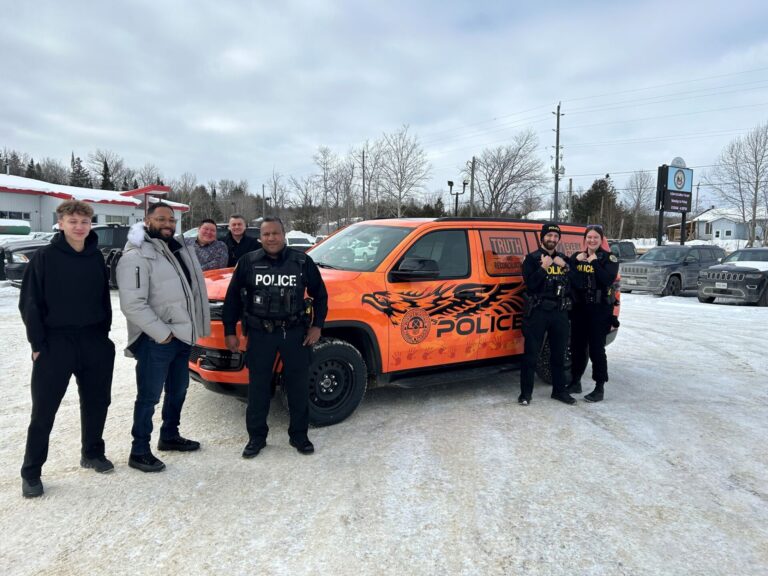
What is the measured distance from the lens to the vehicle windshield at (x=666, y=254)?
16719mm

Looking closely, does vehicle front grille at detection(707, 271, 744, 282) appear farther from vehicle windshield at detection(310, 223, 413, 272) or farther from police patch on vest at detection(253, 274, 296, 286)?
police patch on vest at detection(253, 274, 296, 286)

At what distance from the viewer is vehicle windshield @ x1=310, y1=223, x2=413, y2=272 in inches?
193

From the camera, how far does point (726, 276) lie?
1401 centimetres

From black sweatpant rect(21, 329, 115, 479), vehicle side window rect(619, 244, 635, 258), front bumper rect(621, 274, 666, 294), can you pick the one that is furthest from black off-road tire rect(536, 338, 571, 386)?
vehicle side window rect(619, 244, 635, 258)

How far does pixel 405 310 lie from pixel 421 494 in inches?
68.6

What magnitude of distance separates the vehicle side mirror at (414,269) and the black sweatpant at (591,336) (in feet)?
6.01

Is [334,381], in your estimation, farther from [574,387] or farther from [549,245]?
[574,387]

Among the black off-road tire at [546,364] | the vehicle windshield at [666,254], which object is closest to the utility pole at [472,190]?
the vehicle windshield at [666,254]

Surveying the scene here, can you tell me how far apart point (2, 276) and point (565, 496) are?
667 inches

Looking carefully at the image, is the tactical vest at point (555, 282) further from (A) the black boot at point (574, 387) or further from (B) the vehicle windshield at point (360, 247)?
(B) the vehicle windshield at point (360, 247)

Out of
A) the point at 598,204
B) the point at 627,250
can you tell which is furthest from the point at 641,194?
the point at 627,250

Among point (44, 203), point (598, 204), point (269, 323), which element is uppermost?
point (598, 204)

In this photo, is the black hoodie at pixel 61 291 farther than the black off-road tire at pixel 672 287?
No

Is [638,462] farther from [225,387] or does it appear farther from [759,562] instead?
[225,387]
